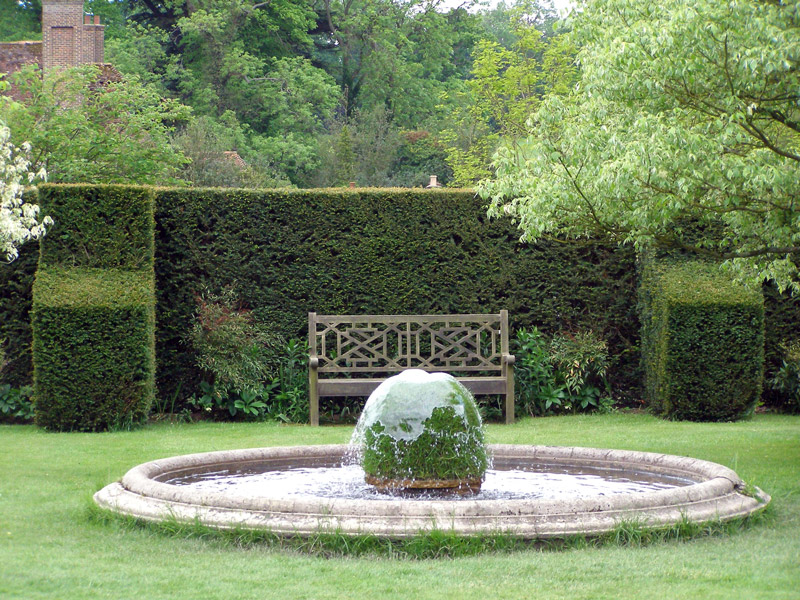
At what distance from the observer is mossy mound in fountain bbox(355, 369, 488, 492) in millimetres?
5703

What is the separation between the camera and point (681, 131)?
614cm

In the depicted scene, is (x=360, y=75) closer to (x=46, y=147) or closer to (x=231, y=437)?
(x=46, y=147)

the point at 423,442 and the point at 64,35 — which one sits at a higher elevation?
the point at 64,35

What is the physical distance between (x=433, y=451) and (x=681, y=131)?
267 centimetres

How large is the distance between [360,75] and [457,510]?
33208 millimetres

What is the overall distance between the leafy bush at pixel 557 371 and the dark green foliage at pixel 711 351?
1076 millimetres

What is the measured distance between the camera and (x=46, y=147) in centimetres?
1694

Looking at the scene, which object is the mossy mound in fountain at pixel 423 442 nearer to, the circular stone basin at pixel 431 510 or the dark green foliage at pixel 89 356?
the circular stone basin at pixel 431 510

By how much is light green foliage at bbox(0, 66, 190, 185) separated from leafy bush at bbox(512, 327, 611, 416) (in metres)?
9.26

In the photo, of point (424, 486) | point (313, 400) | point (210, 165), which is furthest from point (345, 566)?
point (210, 165)

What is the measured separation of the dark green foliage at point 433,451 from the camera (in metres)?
5.70

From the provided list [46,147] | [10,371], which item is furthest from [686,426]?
[46,147]

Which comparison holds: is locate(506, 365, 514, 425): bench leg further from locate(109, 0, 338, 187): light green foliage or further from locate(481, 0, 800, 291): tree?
locate(109, 0, 338, 187): light green foliage

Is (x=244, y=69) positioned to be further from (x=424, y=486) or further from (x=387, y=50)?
(x=424, y=486)
